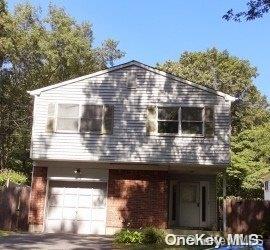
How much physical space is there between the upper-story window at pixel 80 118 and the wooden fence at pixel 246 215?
7.31 metres

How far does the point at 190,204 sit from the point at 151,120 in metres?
5.47

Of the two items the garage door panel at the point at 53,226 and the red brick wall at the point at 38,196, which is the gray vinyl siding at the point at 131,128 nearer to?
the red brick wall at the point at 38,196

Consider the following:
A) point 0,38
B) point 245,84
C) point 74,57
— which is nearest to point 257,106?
point 245,84

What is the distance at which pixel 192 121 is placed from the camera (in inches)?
961

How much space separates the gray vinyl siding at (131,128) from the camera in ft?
78.3

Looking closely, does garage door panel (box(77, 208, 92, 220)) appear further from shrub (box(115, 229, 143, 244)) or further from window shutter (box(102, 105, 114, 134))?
shrub (box(115, 229, 143, 244))

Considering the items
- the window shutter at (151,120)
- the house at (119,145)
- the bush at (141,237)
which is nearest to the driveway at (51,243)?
the bush at (141,237)

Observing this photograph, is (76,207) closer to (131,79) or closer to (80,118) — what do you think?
(80,118)

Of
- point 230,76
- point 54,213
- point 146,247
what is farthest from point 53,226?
point 230,76

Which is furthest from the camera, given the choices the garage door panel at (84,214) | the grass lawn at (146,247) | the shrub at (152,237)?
the garage door panel at (84,214)

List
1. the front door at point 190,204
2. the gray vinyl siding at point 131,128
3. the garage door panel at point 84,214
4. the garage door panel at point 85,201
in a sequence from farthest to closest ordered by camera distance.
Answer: the front door at point 190,204 < the garage door panel at point 85,201 < the garage door panel at point 84,214 < the gray vinyl siding at point 131,128

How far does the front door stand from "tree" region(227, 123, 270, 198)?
61.5 ft

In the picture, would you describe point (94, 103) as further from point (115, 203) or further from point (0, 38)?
point (0, 38)

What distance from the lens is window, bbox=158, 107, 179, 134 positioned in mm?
24391
